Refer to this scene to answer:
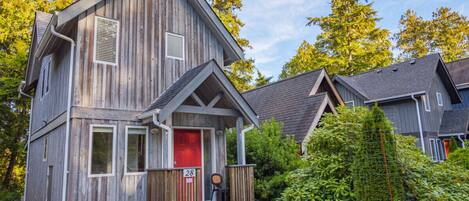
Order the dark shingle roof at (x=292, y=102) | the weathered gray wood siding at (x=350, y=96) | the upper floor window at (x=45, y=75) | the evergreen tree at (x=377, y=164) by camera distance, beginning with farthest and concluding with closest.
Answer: the weathered gray wood siding at (x=350, y=96) → the dark shingle roof at (x=292, y=102) → the upper floor window at (x=45, y=75) → the evergreen tree at (x=377, y=164)

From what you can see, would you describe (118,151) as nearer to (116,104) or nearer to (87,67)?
(116,104)

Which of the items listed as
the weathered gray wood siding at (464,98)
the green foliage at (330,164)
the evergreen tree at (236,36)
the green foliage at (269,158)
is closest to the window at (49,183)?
the green foliage at (269,158)

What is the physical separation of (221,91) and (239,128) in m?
1.04

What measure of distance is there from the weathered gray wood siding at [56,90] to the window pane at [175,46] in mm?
2556

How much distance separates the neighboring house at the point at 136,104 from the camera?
700cm

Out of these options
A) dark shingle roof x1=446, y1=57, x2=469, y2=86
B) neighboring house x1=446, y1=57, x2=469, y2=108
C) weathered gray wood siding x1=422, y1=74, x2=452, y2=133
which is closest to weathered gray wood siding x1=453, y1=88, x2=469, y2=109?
neighboring house x1=446, y1=57, x2=469, y2=108

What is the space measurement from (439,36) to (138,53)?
3315cm

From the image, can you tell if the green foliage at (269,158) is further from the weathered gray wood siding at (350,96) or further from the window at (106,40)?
the weathered gray wood siding at (350,96)

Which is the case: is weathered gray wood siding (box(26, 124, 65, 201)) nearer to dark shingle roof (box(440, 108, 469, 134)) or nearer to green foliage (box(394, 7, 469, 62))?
dark shingle roof (box(440, 108, 469, 134))

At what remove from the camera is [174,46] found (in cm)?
901

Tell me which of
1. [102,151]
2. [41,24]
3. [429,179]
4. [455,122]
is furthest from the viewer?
[455,122]

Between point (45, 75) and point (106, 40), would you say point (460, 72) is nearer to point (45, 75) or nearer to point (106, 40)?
point (106, 40)

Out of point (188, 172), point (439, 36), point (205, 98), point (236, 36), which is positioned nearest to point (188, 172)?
point (188, 172)

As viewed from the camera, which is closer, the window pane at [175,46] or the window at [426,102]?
the window pane at [175,46]
